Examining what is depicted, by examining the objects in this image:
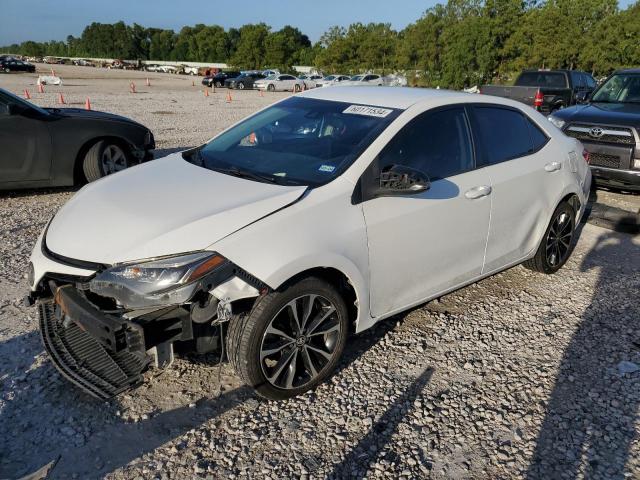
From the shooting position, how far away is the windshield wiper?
11.2 feet

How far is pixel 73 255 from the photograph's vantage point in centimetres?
294

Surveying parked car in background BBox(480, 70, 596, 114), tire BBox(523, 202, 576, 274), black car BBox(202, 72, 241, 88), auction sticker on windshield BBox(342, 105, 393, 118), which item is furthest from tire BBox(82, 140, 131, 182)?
black car BBox(202, 72, 241, 88)

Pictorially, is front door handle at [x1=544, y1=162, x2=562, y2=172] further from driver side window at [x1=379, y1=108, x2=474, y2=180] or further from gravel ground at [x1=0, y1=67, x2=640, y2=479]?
gravel ground at [x1=0, y1=67, x2=640, y2=479]

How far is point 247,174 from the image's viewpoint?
3521 mm

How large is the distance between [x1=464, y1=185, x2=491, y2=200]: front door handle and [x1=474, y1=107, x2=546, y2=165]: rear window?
0.22m

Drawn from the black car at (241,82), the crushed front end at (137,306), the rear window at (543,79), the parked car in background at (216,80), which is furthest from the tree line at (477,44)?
the crushed front end at (137,306)

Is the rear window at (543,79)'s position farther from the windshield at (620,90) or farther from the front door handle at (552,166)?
the front door handle at (552,166)

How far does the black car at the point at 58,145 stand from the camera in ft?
22.1

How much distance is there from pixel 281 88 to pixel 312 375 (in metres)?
40.0

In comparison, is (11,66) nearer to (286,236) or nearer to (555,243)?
(555,243)

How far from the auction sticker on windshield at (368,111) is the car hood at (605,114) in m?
5.28

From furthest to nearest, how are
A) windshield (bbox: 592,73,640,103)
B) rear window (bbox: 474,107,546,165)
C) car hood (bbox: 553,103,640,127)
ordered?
windshield (bbox: 592,73,640,103) → car hood (bbox: 553,103,640,127) → rear window (bbox: 474,107,546,165)

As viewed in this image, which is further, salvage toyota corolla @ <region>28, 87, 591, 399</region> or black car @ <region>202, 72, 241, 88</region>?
black car @ <region>202, 72, 241, 88</region>

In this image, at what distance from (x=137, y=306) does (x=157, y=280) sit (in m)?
0.17
